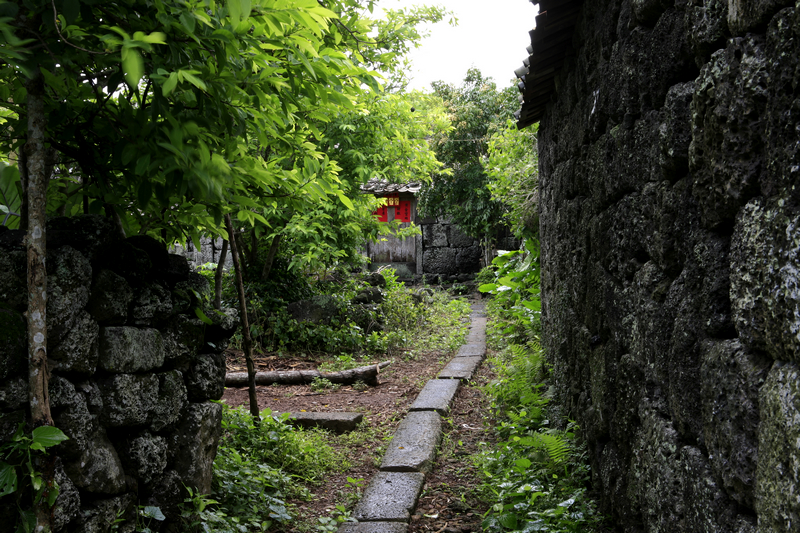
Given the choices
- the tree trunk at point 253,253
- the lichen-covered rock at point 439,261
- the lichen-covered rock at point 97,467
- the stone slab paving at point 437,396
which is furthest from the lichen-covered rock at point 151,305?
the lichen-covered rock at point 439,261

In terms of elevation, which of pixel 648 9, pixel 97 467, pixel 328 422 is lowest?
pixel 328 422

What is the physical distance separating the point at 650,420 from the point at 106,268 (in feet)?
6.98

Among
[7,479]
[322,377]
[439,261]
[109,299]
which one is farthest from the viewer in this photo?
[439,261]

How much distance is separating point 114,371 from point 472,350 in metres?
5.96

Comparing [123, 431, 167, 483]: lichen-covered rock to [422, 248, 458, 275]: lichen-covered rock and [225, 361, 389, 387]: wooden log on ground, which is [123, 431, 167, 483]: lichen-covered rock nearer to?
[225, 361, 389, 387]: wooden log on ground

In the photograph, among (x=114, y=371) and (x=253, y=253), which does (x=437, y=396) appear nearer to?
(x=114, y=371)

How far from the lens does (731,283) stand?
1.27 metres

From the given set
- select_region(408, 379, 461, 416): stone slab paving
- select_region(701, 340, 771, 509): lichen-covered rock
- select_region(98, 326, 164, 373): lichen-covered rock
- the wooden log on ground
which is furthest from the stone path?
select_region(701, 340, 771, 509): lichen-covered rock

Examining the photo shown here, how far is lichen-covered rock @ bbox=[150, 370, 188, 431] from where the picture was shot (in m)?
2.51

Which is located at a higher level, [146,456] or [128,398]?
[128,398]

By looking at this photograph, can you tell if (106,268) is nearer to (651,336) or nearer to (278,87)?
(278,87)

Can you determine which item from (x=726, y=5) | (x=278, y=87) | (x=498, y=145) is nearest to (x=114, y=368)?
(x=278, y=87)

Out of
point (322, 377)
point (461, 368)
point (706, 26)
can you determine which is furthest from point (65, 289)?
point (461, 368)

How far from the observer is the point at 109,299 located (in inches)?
88.4
